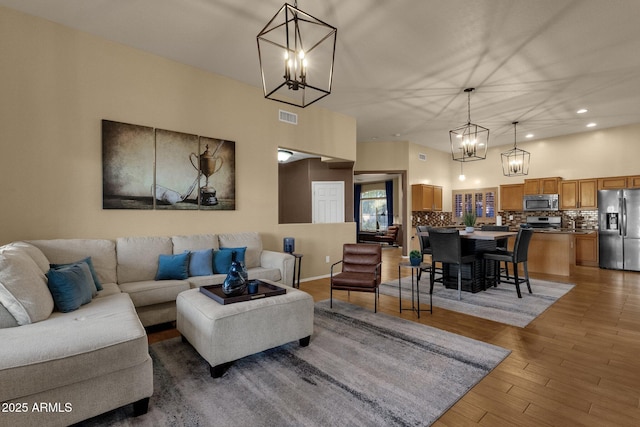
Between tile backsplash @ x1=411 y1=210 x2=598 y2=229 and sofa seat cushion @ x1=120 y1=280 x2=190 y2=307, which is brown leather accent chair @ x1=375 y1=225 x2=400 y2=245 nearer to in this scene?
tile backsplash @ x1=411 y1=210 x2=598 y2=229

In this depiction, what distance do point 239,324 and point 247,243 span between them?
2.05 metres

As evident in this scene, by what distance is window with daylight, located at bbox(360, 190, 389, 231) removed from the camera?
12.7 m

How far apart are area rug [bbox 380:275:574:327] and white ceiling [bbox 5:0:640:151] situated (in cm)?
325

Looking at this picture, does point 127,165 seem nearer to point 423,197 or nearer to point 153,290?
point 153,290

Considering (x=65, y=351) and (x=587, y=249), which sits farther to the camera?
(x=587, y=249)

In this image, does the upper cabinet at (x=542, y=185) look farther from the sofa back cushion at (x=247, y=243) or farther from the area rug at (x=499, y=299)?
the sofa back cushion at (x=247, y=243)

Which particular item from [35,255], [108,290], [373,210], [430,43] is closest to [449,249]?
[430,43]

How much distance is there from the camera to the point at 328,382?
223cm

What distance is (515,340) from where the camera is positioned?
2.99 meters

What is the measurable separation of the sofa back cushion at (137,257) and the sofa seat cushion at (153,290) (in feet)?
0.43

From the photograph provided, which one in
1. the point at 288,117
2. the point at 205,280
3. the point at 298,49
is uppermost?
the point at 298,49

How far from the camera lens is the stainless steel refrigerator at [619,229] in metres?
6.29

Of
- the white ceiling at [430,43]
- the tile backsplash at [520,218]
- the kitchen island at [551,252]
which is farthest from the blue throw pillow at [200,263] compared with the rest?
the tile backsplash at [520,218]

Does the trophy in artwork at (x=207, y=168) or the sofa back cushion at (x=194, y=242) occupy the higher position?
the trophy in artwork at (x=207, y=168)
